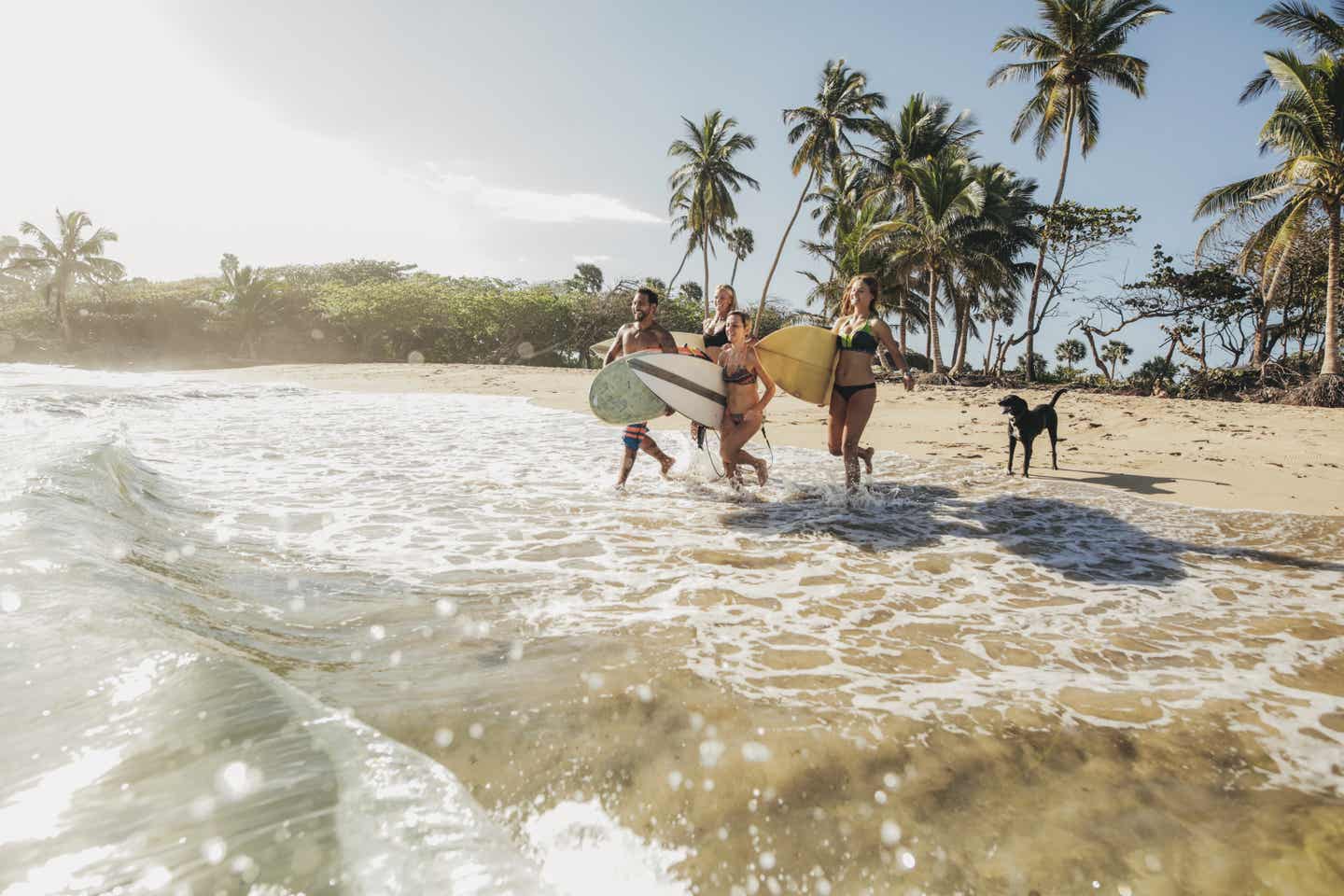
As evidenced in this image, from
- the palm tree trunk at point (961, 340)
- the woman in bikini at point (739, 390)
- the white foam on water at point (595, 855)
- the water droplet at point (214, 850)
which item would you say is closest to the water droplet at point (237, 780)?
the water droplet at point (214, 850)

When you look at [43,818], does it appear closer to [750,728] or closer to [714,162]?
[750,728]

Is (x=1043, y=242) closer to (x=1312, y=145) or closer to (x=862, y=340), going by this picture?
(x=1312, y=145)

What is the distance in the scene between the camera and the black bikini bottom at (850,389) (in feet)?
18.4

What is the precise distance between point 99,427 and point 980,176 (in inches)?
1183

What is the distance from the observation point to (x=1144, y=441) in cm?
880

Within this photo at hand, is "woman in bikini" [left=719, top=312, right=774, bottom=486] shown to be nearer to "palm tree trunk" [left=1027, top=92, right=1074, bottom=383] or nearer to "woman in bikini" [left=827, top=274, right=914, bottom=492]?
"woman in bikini" [left=827, top=274, right=914, bottom=492]

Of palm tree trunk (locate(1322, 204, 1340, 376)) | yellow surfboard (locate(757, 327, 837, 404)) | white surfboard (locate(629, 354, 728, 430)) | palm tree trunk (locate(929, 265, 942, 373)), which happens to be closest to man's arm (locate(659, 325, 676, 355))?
white surfboard (locate(629, 354, 728, 430))

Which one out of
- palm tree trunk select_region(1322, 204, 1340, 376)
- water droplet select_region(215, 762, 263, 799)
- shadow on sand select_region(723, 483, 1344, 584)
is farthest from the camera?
palm tree trunk select_region(1322, 204, 1340, 376)

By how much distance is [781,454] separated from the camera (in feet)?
27.3

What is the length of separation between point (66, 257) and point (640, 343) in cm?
4631

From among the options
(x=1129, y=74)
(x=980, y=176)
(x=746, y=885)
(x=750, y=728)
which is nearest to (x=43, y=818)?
(x=746, y=885)

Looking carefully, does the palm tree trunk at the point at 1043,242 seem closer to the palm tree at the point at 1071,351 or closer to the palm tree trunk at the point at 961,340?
the palm tree trunk at the point at 961,340

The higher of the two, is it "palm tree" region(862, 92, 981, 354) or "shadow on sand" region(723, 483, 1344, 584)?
"palm tree" region(862, 92, 981, 354)

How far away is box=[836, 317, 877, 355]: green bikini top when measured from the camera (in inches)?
217
